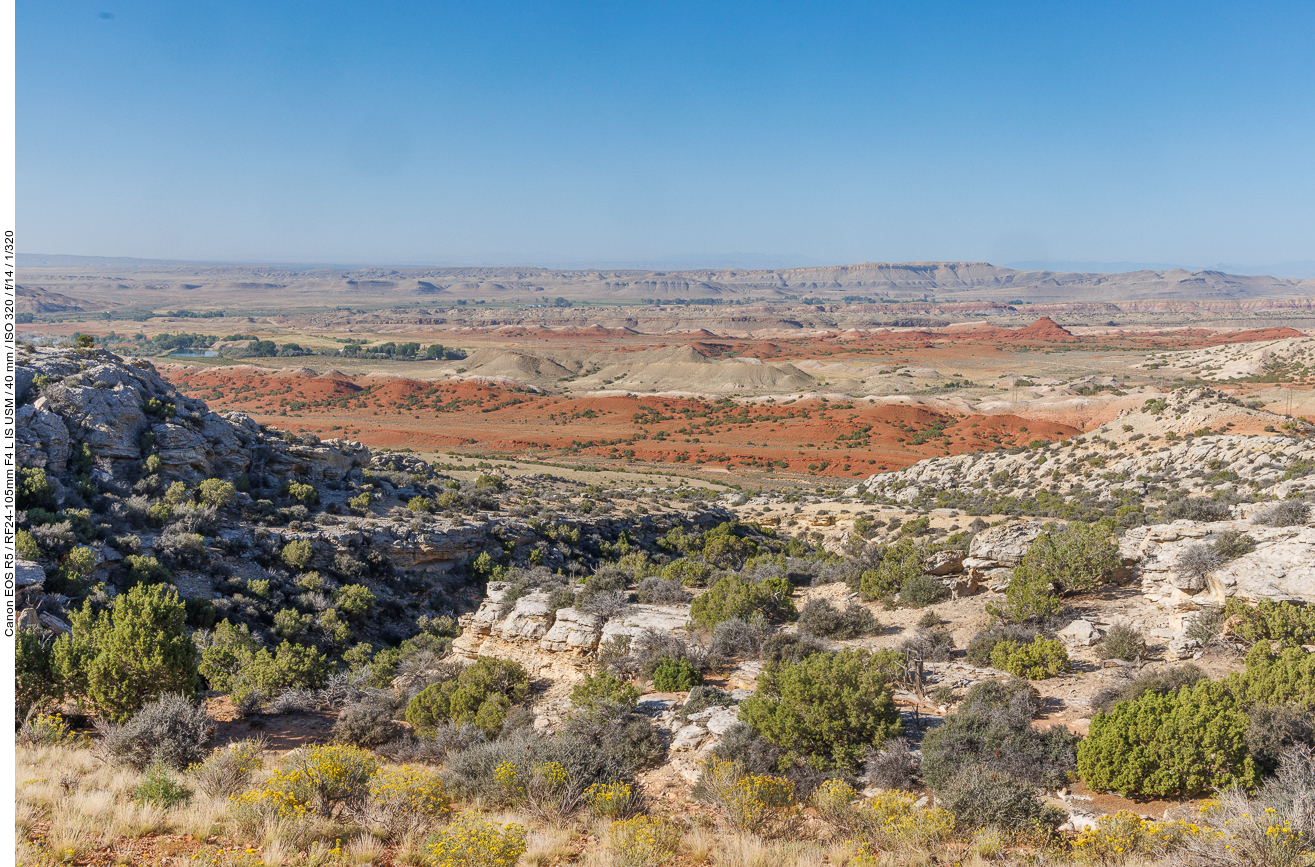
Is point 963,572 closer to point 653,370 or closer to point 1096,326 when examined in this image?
point 653,370

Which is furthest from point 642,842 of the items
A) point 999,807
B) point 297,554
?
point 297,554

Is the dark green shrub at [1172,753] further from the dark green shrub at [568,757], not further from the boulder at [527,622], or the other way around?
the boulder at [527,622]

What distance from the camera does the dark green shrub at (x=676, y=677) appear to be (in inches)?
487

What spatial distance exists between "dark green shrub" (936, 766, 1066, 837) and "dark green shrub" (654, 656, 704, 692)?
4837 mm

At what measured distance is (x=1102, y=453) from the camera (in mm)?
39844

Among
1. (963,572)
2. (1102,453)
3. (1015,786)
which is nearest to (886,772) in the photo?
(1015,786)

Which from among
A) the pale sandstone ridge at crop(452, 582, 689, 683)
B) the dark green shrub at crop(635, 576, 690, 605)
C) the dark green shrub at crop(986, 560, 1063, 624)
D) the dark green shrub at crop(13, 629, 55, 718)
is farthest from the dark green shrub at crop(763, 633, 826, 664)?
the dark green shrub at crop(13, 629, 55, 718)

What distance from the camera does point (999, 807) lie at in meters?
7.94

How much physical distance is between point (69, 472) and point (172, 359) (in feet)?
342

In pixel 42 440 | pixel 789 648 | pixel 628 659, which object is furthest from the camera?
pixel 42 440

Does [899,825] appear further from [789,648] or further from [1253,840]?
[789,648]

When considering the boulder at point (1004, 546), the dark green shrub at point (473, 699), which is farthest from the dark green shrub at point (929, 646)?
the dark green shrub at point (473, 699)

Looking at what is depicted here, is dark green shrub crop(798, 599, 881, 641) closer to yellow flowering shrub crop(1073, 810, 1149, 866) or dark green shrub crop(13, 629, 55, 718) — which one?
yellow flowering shrub crop(1073, 810, 1149, 866)

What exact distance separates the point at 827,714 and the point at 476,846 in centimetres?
481
